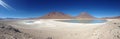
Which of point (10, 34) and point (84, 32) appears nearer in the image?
point (10, 34)

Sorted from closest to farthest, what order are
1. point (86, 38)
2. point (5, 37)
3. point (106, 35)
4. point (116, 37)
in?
1. point (5, 37)
2. point (116, 37)
3. point (106, 35)
4. point (86, 38)

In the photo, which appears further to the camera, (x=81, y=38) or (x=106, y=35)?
(x=81, y=38)

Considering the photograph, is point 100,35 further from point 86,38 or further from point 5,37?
point 5,37

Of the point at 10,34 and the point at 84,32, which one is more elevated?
the point at 10,34

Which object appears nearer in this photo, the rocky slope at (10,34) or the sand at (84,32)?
the rocky slope at (10,34)

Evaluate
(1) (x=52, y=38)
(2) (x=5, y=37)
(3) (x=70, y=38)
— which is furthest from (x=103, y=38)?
(2) (x=5, y=37)

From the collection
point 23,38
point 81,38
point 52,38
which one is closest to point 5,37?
point 23,38

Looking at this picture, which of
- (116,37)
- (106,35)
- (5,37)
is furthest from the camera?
(106,35)

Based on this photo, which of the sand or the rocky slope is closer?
the rocky slope

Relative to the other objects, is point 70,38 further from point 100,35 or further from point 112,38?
point 112,38
